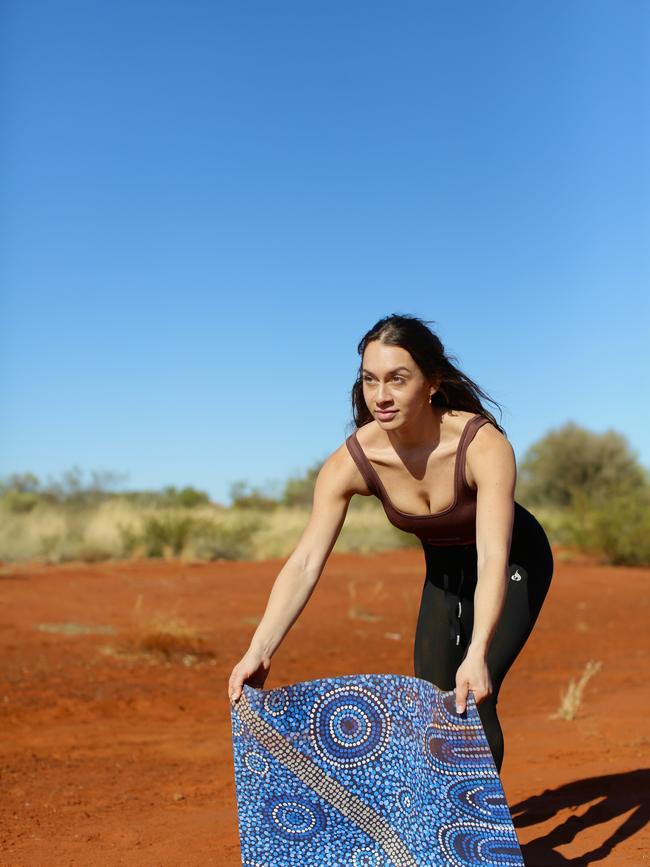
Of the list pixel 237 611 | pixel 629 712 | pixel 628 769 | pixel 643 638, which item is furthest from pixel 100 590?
pixel 628 769

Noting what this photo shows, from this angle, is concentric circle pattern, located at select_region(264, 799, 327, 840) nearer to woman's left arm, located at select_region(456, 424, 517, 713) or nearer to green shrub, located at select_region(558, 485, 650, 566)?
woman's left arm, located at select_region(456, 424, 517, 713)

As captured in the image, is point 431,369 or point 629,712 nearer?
point 431,369

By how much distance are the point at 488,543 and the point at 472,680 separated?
1.52 feet

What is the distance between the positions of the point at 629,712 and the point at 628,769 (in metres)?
1.90

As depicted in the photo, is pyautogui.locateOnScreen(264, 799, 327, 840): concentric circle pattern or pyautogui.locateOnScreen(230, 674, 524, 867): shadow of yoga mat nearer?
pyautogui.locateOnScreen(230, 674, 524, 867): shadow of yoga mat

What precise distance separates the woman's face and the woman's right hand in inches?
35.8

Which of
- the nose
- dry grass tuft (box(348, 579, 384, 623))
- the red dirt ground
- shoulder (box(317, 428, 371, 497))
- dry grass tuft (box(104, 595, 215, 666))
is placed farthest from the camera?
dry grass tuft (box(348, 579, 384, 623))

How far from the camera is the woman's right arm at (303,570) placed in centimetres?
340

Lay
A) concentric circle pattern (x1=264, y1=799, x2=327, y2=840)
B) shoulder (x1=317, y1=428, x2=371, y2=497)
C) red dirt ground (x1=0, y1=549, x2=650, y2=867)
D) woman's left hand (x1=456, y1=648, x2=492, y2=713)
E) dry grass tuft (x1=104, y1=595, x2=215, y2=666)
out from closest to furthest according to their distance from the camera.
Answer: woman's left hand (x1=456, y1=648, x2=492, y2=713) → concentric circle pattern (x1=264, y1=799, x2=327, y2=840) → shoulder (x1=317, y1=428, x2=371, y2=497) → red dirt ground (x1=0, y1=549, x2=650, y2=867) → dry grass tuft (x1=104, y1=595, x2=215, y2=666)

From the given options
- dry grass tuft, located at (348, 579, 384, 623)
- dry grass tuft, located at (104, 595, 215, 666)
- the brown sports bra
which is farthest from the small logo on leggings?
dry grass tuft, located at (348, 579, 384, 623)

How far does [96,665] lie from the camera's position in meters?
9.96

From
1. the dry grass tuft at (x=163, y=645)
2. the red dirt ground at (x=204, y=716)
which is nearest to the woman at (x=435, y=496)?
the red dirt ground at (x=204, y=716)

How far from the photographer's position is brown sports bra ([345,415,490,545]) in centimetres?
360

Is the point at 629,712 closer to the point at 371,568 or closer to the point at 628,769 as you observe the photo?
the point at 628,769
